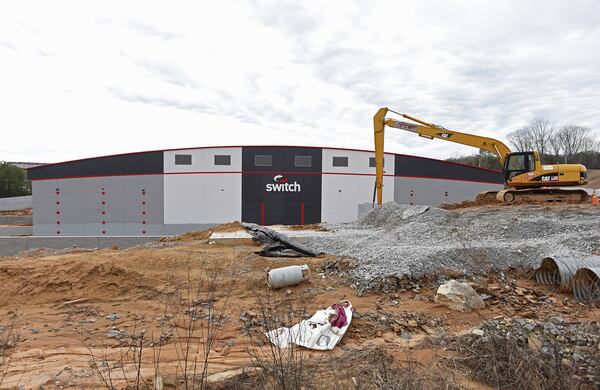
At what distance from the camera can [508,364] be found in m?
3.74

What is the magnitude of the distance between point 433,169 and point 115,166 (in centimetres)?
2376

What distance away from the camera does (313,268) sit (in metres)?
9.53

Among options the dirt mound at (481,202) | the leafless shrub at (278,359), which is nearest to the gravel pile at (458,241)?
the leafless shrub at (278,359)

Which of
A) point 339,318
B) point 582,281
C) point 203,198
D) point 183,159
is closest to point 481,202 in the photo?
point 582,281

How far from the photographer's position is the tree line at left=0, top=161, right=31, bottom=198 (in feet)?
167

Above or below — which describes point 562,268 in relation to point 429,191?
below

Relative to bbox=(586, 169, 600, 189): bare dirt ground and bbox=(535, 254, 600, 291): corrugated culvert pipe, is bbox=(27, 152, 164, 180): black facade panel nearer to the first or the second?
bbox=(535, 254, 600, 291): corrugated culvert pipe

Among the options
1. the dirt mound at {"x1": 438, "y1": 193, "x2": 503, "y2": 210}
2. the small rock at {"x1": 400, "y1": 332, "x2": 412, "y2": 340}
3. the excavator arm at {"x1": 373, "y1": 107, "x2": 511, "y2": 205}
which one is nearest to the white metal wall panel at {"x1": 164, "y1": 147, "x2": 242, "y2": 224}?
the excavator arm at {"x1": 373, "y1": 107, "x2": 511, "y2": 205}

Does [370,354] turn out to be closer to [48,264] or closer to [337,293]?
[337,293]

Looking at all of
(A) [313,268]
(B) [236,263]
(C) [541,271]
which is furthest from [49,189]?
(C) [541,271]

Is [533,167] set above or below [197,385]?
above

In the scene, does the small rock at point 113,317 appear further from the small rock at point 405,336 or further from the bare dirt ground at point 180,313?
the small rock at point 405,336

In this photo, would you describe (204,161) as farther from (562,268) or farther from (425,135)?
(562,268)

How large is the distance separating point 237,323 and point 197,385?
6.90 ft
